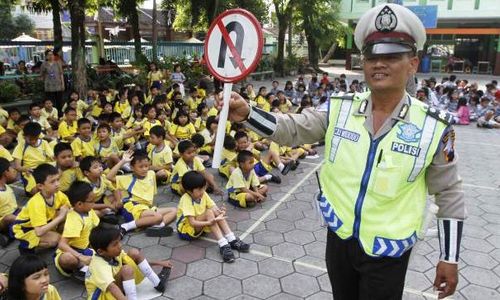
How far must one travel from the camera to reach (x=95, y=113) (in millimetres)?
9297

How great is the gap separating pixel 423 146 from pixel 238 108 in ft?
2.67

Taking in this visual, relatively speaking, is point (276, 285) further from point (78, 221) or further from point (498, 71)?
point (498, 71)

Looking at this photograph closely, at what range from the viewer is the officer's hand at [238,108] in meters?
1.96

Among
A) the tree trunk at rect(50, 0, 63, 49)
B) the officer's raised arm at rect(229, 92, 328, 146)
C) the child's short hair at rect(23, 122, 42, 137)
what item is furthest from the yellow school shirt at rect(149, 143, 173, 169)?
the tree trunk at rect(50, 0, 63, 49)

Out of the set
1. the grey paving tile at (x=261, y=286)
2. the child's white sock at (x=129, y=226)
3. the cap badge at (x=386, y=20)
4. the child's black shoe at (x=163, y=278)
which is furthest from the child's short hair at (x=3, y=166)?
the cap badge at (x=386, y=20)

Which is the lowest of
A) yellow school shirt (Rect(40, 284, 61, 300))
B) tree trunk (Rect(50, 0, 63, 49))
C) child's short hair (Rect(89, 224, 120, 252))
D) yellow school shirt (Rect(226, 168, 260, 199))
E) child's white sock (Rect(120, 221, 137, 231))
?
child's white sock (Rect(120, 221, 137, 231))

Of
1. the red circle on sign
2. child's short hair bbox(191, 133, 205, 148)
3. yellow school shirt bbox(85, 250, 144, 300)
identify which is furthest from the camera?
child's short hair bbox(191, 133, 205, 148)

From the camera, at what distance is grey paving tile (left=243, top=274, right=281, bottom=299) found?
3.56m

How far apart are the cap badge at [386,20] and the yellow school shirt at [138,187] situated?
3.61 meters

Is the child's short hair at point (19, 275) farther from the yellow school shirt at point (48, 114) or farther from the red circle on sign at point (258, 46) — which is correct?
the yellow school shirt at point (48, 114)

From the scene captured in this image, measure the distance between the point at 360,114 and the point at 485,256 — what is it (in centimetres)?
323

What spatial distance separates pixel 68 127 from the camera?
24.7 feet

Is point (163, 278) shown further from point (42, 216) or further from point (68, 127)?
point (68, 127)

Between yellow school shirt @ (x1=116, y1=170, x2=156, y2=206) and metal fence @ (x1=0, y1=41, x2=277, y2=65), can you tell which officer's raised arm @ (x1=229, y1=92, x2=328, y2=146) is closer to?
yellow school shirt @ (x1=116, y1=170, x2=156, y2=206)
